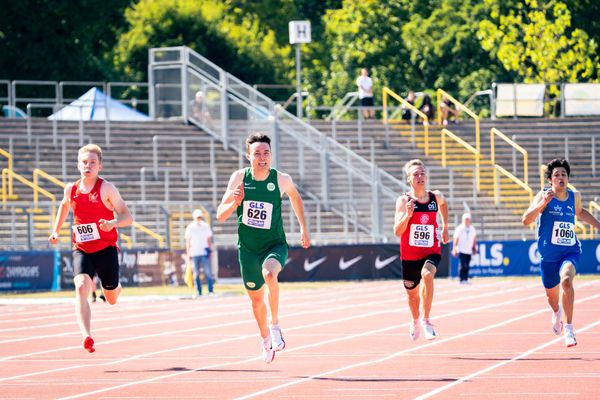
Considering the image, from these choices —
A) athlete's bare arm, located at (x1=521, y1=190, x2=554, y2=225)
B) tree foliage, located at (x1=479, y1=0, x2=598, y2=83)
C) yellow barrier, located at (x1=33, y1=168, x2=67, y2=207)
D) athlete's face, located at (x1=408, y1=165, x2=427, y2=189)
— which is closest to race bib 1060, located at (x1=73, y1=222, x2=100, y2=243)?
athlete's face, located at (x1=408, y1=165, x2=427, y2=189)

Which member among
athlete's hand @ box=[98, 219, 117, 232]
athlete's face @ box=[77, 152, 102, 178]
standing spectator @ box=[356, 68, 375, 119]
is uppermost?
standing spectator @ box=[356, 68, 375, 119]

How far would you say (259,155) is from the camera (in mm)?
14797

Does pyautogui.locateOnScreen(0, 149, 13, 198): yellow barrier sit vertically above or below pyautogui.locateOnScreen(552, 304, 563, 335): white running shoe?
above

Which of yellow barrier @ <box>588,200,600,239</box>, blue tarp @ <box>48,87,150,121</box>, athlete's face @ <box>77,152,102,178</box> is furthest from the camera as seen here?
blue tarp @ <box>48,87,150,121</box>

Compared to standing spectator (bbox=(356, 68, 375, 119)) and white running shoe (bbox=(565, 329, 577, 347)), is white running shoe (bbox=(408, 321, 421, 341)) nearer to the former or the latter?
white running shoe (bbox=(565, 329, 577, 347))

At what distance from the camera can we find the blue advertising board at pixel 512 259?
42.1m

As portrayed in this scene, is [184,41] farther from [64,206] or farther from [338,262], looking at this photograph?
[64,206]

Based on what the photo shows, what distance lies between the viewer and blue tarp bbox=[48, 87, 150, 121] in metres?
48.8

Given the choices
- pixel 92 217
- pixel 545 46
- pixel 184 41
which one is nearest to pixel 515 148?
pixel 545 46

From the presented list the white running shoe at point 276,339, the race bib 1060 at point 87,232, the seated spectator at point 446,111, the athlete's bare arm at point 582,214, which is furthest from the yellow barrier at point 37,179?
the white running shoe at point 276,339

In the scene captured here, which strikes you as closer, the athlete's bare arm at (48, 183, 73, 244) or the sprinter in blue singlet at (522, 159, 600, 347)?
the athlete's bare arm at (48, 183, 73, 244)

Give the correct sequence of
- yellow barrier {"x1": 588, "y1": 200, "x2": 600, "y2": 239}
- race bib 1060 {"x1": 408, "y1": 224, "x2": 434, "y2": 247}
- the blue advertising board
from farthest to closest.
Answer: yellow barrier {"x1": 588, "y1": 200, "x2": 600, "y2": 239}, the blue advertising board, race bib 1060 {"x1": 408, "y1": 224, "x2": 434, "y2": 247}

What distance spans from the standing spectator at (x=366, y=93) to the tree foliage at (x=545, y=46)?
1513cm

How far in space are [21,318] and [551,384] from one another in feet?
47.8
